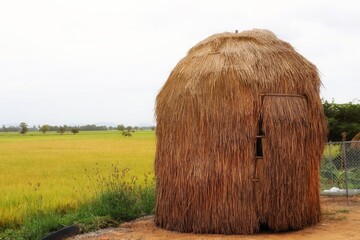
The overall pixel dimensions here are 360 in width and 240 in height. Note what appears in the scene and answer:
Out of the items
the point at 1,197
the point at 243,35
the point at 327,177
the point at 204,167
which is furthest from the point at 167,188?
the point at 327,177

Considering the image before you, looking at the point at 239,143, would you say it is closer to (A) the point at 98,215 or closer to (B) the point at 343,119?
(A) the point at 98,215

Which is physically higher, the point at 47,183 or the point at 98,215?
the point at 47,183

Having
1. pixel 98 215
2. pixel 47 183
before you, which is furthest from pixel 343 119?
pixel 98 215

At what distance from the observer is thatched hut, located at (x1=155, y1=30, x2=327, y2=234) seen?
8680 mm

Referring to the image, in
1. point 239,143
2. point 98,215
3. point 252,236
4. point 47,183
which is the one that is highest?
point 239,143

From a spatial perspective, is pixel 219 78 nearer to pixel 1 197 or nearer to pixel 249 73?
pixel 249 73

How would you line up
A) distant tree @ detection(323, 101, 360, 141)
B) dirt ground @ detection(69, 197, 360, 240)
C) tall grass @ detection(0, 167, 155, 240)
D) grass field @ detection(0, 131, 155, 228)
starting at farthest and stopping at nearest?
distant tree @ detection(323, 101, 360, 141) < grass field @ detection(0, 131, 155, 228) < tall grass @ detection(0, 167, 155, 240) < dirt ground @ detection(69, 197, 360, 240)

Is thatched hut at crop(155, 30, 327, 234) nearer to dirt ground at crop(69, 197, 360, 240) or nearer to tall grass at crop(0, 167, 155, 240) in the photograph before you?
dirt ground at crop(69, 197, 360, 240)

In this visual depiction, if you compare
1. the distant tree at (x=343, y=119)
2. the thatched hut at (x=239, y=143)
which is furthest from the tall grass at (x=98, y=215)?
the distant tree at (x=343, y=119)

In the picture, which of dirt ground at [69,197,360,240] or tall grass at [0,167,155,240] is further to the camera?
tall grass at [0,167,155,240]

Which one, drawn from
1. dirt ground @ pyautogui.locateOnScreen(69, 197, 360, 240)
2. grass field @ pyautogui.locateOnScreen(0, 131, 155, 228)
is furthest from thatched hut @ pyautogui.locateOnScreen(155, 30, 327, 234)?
grass field @ pyautogui.locateOnScreen(0, 131, 155, 228)

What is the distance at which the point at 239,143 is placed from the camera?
861cm

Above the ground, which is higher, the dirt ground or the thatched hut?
the thatched hut

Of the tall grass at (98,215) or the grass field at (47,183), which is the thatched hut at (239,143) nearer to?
the tall grass at (98,215)
